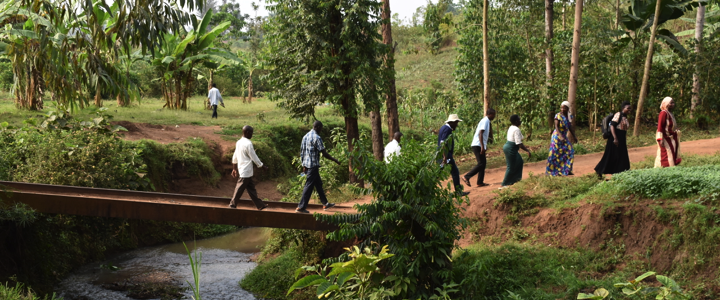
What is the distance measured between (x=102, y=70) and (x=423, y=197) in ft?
23.3

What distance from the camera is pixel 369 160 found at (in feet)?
22.2

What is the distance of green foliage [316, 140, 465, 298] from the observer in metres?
6.74

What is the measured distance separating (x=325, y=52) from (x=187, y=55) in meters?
11.6

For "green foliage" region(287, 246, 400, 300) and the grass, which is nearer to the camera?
"green foliage" region(287, 246, 400, 300)

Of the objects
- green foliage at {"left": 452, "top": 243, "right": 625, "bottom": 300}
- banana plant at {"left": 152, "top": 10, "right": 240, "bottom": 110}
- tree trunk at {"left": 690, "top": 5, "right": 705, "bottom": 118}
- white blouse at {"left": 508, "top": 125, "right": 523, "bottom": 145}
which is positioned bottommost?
green foliage at {"left": 452, "top": 243, "right": 625, "bottom": 300}

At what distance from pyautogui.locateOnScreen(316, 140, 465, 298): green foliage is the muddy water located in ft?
13.2

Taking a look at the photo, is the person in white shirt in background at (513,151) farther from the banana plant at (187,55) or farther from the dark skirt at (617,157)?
the banana plant at (187,55)

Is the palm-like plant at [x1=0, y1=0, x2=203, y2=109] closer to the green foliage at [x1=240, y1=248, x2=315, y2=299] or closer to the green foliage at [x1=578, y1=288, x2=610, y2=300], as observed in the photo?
the green foliage at [x1=240, y1=248, x2=315, y2=299]

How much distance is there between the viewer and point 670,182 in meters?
7.62

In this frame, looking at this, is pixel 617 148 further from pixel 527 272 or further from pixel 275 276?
pixel 275 276

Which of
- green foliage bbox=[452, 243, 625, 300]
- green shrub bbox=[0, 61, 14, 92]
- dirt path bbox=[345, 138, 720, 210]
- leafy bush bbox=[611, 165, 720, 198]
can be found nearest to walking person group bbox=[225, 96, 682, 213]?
dirt path bbox=[345, 138, 720, 210]

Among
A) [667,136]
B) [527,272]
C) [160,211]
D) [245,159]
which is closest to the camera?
[527,272]

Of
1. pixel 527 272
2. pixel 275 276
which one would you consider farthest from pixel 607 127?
pixel 275 276

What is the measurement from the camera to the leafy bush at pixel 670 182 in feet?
24.3
